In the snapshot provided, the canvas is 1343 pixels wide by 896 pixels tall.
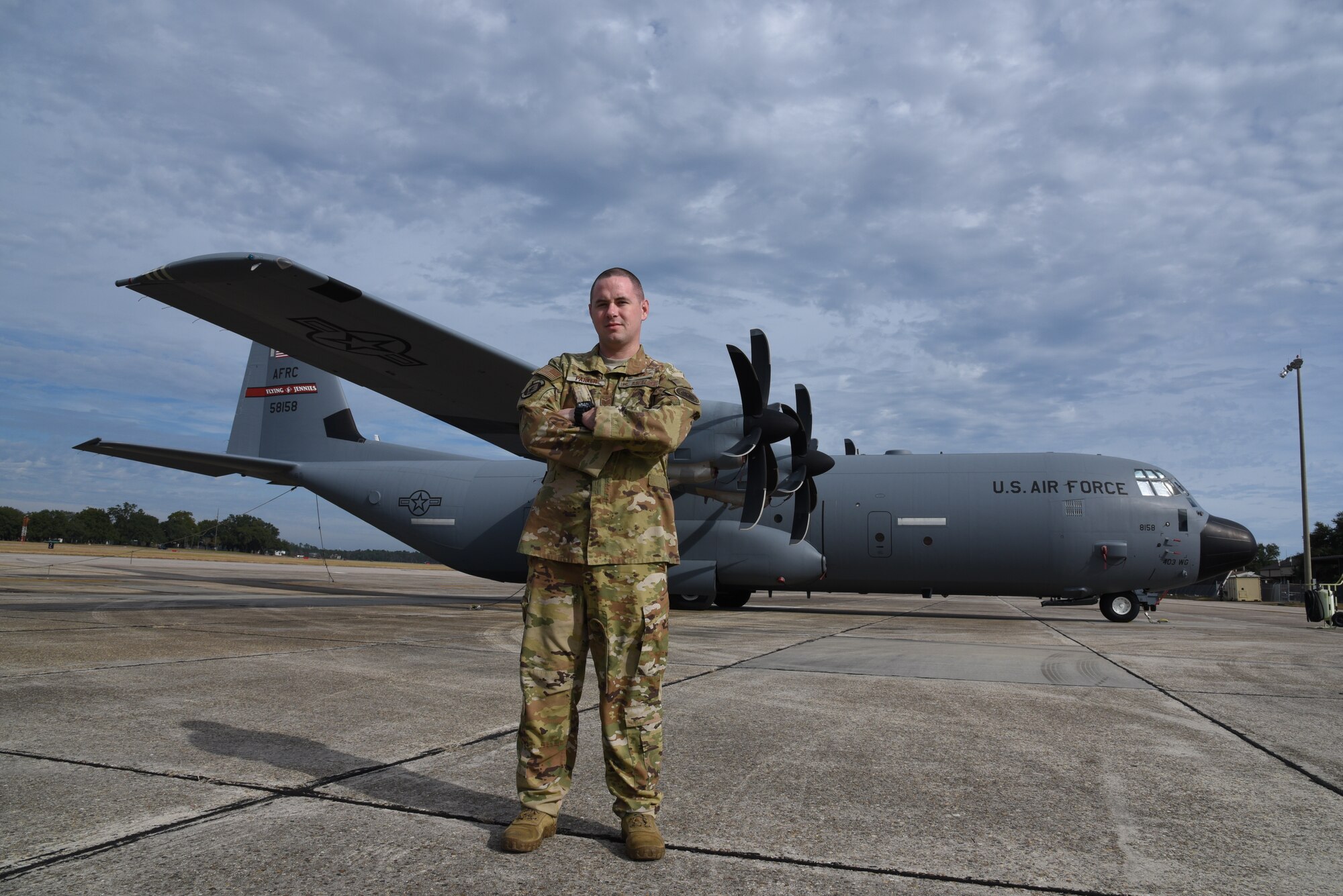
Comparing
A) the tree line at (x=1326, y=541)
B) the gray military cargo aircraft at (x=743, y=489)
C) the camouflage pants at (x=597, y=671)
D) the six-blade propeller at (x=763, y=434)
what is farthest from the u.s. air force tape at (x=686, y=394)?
the tree line at (x=1326, y=541)

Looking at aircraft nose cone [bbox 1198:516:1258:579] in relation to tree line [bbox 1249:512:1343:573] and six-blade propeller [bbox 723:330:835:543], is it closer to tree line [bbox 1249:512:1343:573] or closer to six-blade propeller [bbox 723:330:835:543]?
six-blade propeller [bbox 723:330:835:543]

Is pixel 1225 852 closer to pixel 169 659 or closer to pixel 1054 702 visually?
pixel 1054 702

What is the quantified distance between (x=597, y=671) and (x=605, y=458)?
0.78 meters

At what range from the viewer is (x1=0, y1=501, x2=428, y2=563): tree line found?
97.9 m

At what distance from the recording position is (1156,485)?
15406mm

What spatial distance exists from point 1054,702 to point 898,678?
132cm

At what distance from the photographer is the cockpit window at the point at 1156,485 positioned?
15.3m

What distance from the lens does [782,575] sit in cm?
1520

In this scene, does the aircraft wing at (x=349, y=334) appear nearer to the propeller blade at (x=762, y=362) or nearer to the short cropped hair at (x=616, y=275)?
the propeller blade at (x=762, y=362)

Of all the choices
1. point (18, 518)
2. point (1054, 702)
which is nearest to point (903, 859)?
point (1054, 702)

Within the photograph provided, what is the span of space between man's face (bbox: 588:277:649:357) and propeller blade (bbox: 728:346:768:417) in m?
9.10

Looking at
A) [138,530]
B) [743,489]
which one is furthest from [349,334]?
[138,530]

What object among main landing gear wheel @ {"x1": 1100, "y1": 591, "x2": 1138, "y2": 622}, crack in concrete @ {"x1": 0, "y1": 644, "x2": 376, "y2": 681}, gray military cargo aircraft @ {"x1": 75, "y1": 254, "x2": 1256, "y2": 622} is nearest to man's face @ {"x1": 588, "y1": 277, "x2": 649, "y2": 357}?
crack in concrete @ {"x1": 0, "y1": 644, "x2": 376, "y2": 681}

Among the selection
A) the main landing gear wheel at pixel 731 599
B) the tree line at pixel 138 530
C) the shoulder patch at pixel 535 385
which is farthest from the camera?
the tree line at pixel 138 530
